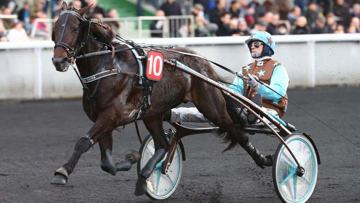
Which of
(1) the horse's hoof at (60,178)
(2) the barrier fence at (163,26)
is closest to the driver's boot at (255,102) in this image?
(1) the horse's hoof at (60,178)

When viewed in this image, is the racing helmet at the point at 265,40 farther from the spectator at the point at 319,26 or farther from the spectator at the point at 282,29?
the spectator at the point at 319,26

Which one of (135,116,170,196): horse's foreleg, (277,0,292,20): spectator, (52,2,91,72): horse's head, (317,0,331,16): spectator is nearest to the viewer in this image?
(52,2,91,72): horse's head

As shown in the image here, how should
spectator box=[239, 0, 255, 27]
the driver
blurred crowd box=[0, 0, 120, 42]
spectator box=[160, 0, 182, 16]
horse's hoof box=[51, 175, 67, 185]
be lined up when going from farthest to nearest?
spectator box=[239, 0, 255, 27], spectator box=[160, 0, 182, 16], blurred crowd box=[0, 0, 120, 42], the driver, horse's hoof box=[51, 175, 67, 185]

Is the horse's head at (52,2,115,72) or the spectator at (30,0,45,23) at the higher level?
the spectator at (30,0,45,23)

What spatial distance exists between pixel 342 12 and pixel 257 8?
214 cm

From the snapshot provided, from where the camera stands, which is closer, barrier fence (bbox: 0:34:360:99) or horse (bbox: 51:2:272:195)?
horse (bbox: 51:2:272:195)

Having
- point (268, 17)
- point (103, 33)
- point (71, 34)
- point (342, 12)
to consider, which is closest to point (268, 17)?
point (268, 17)

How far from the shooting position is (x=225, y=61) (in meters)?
11.8

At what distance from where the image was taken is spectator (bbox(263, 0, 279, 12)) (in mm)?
14570

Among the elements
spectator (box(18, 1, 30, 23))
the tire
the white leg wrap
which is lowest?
the tire

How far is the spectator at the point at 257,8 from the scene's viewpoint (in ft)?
46.9

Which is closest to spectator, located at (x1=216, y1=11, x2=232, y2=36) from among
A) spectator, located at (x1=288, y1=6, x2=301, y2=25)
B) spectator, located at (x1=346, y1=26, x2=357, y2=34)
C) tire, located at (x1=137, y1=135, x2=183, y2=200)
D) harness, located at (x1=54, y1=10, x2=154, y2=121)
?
→ spectator, located at (x1=288, y1=6, x2=301, y2=25)

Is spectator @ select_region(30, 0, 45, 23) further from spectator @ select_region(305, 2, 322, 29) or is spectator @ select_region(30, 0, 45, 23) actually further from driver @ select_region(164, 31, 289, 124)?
driver @ select_region(164, 31, 289, 124)

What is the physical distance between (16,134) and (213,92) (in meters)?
4.06
